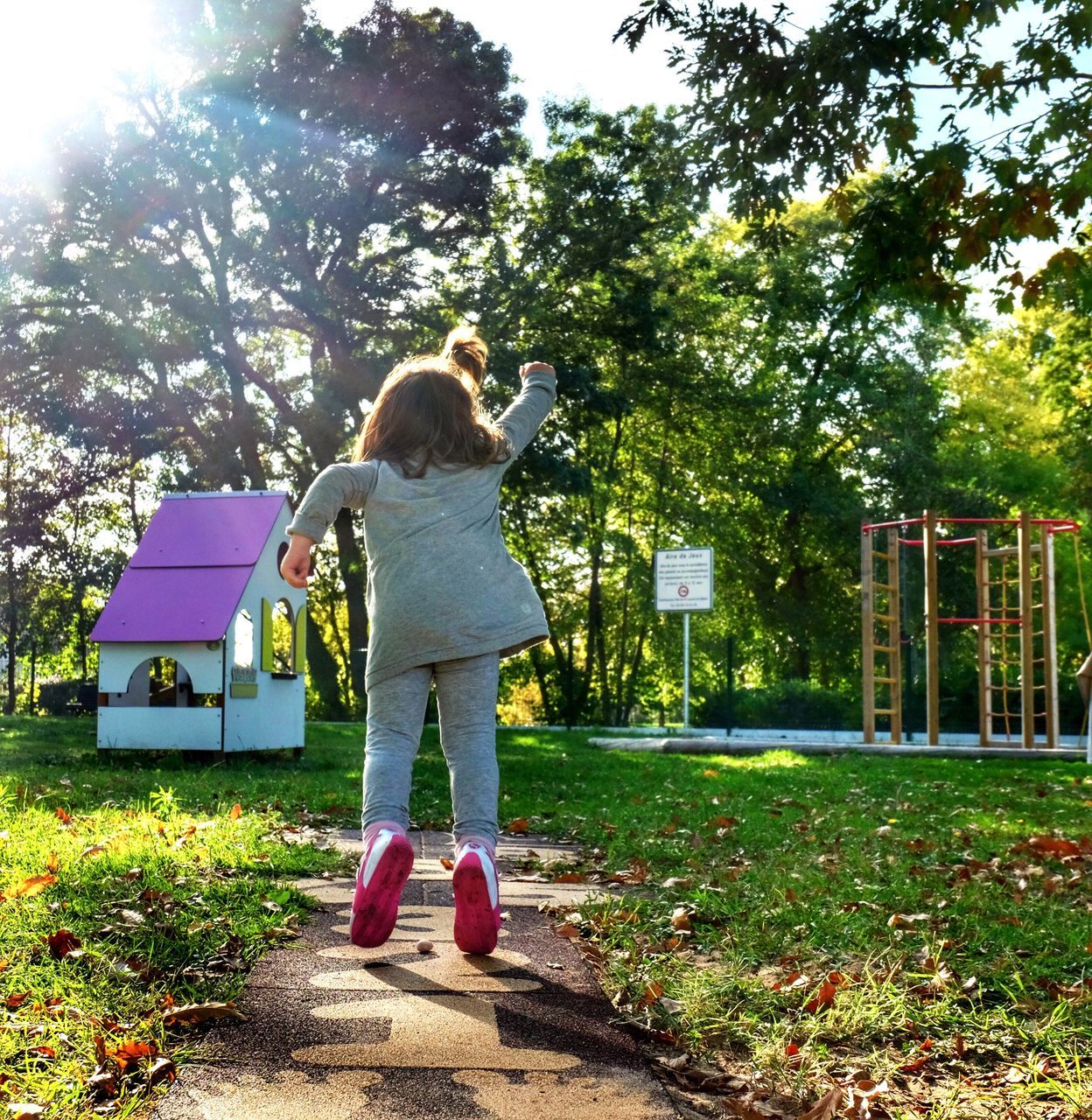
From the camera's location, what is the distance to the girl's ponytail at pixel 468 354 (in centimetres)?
435

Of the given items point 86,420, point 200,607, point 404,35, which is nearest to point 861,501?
point 404,35

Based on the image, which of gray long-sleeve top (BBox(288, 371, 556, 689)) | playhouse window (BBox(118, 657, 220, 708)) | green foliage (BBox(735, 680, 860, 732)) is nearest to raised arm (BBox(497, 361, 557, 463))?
gray long-sleeve top (BBox(288, 371, 556, 689))

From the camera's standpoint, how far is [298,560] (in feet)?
12.6

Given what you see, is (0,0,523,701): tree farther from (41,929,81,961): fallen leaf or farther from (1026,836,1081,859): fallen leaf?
(41,929,81,961): fallen leaf

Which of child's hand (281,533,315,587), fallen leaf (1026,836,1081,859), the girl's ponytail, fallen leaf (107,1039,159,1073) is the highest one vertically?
the girl's ponytail

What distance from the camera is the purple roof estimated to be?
11344mm

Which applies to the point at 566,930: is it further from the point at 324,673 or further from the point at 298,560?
the point at 324,673

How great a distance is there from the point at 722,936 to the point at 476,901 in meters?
0.92

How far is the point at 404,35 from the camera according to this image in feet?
69.1

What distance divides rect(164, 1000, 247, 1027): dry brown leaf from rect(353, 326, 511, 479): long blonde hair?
5.55ft

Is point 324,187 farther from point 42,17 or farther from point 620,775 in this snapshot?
point 620,775

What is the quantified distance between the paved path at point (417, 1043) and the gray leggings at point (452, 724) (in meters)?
0.46

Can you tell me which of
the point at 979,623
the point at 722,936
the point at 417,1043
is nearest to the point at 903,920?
the point at 722,936

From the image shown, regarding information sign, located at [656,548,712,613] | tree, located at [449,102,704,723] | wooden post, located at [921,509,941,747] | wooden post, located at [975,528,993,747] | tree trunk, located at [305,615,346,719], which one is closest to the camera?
wooden post, located at [921,509,941,747]
